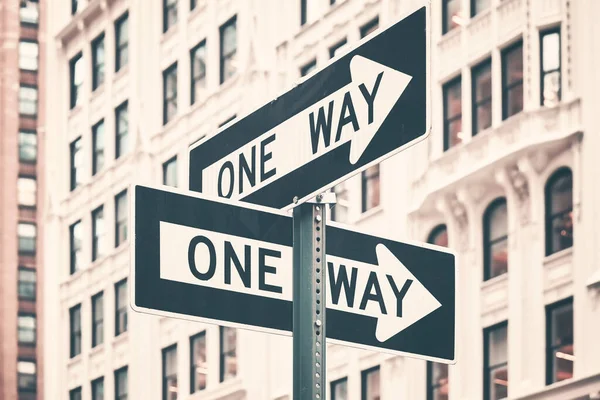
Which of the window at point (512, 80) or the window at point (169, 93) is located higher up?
the window at point (169, 93)

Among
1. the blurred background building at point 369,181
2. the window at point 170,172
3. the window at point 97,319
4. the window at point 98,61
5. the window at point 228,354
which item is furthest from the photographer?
the window at point 98,61

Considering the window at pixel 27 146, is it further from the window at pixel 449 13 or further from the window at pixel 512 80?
the window at pixel 512 80

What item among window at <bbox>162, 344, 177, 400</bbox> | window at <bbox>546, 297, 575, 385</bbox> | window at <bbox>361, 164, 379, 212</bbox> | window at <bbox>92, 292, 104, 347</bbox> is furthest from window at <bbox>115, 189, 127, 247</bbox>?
window at <bbox>546, 297, 575, 385</bbox>

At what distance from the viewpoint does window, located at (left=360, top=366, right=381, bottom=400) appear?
3584 cm

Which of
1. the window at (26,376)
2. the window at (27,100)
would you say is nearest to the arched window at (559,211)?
the window at (27,100)

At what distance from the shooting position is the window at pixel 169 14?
156 ft

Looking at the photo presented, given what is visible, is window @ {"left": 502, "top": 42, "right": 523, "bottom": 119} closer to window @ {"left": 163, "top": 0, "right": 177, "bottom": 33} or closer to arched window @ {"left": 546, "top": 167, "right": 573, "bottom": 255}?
arched window @ {"left": 546, "top": 167, "right": 573, "bottom": 255}

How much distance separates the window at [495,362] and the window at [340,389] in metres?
5.35

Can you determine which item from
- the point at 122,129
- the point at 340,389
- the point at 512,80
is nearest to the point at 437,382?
the point at 340,389

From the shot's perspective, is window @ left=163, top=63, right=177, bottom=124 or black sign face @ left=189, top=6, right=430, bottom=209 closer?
black sign face @ left=189, top=6, right=430, bottom=209

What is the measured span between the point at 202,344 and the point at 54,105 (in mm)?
14990

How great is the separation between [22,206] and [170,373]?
122 feet

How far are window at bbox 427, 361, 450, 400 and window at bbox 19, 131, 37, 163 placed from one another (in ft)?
160

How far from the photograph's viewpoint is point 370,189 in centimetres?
3688
